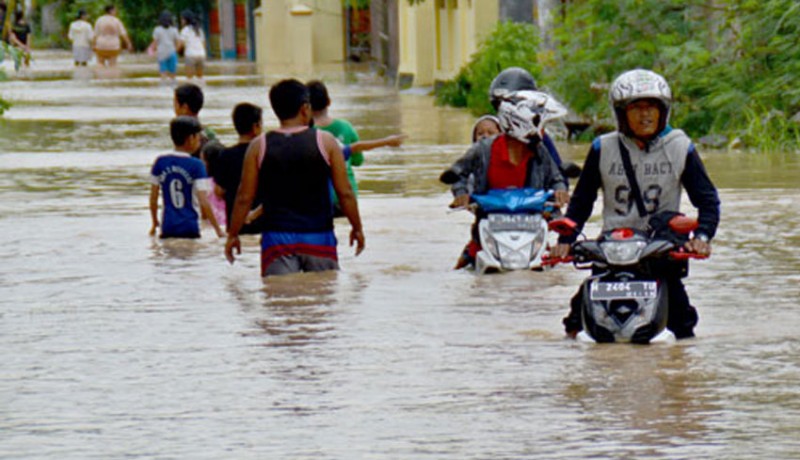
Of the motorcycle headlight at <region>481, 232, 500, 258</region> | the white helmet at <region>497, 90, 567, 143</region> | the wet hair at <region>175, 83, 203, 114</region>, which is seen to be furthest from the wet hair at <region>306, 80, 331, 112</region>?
the motorcycle headlight at <region>481, 232, 500, 258</region>

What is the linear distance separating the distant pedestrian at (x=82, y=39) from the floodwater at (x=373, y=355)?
39.6 meters

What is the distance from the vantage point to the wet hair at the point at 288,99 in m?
11.5

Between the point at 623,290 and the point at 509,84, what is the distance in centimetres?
375

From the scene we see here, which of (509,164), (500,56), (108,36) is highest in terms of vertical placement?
(509,164)

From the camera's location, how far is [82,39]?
56.6 m

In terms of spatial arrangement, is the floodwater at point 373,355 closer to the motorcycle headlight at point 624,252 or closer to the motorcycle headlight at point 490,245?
the motorcycle headlight at point 490,245

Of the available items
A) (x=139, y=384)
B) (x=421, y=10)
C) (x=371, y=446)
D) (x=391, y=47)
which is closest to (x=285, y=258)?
(x=139, y=384)

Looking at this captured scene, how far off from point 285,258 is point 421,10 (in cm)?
3074

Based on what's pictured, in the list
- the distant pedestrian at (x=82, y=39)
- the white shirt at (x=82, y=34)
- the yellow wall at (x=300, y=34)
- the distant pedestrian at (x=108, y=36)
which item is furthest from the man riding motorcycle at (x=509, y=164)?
the yellow wall at (x=300, y=34)

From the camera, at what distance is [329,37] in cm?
6081

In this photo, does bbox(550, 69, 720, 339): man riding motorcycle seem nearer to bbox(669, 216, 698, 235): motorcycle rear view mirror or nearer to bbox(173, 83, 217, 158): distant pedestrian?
bbox(669, 216, 698, 235): motorcycle rear view mirror

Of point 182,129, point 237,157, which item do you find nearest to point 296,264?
point 237,157

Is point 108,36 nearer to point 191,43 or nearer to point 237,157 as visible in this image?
point 191,43

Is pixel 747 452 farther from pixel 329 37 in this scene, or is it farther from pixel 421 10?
pixel 329 37
